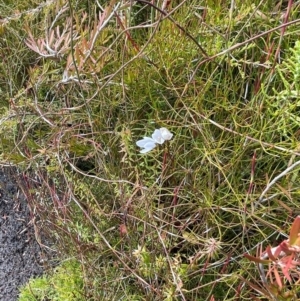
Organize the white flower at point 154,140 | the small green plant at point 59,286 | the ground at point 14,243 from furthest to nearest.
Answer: the ground at point 14,243
the small green plant at point 59,286
the white flower at point 154,140

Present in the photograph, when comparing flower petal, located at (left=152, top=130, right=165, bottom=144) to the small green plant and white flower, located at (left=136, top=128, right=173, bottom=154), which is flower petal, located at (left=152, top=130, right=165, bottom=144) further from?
the small green plant

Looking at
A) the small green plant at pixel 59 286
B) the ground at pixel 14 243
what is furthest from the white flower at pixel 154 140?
the ground at pixel 14 243

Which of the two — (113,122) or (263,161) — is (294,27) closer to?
(263,161)

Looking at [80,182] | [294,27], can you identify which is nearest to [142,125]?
[80,182]

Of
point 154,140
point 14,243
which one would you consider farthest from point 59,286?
point 154,140

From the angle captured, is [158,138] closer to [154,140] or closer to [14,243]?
[154,140]

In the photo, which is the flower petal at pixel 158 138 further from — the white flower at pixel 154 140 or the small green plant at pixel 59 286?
the small green plant at pixel 59 286

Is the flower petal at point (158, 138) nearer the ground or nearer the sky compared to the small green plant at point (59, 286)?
nearer the sky
